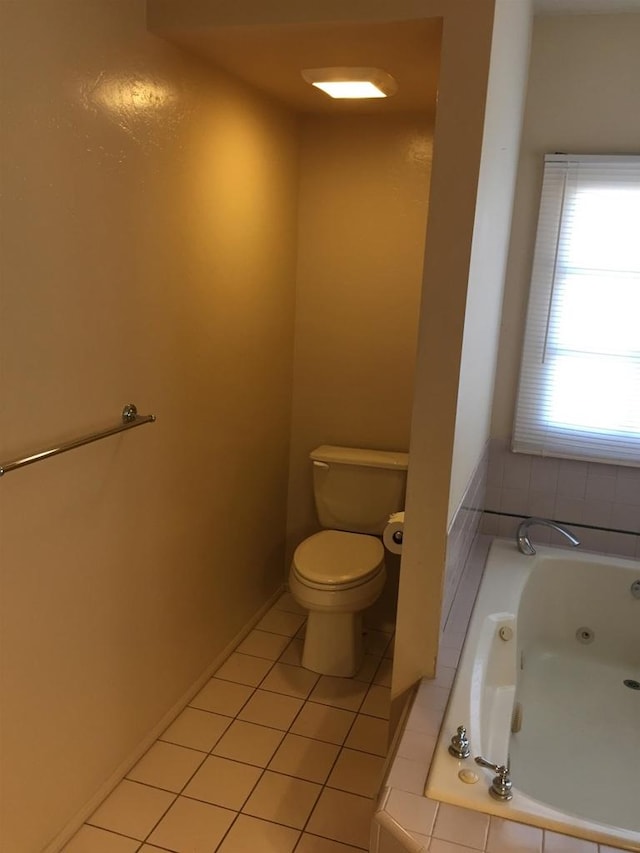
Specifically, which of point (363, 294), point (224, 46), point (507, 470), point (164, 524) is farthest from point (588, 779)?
point (224, 46)

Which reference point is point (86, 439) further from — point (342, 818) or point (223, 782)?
point (342, 818)

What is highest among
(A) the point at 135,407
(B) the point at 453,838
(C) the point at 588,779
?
(A) the point at 135,407

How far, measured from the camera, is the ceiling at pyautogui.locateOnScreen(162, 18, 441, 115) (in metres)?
1.88

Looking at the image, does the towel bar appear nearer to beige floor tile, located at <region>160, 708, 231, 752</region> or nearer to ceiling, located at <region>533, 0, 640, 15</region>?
beige floor tile, located at <region>160, 708, 231, 752</region>

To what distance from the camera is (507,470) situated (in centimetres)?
305

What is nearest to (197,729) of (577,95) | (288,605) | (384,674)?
(384,674)

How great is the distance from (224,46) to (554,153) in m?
1.35

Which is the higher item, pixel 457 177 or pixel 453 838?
pixel 457 177

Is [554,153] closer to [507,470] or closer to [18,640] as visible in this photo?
[507,470]

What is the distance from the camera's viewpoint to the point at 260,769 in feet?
7.57

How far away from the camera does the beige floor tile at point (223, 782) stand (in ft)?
7.13

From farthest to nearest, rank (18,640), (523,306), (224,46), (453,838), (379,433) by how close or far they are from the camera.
A: (379,433) → (523,306) → (224,46) → (18,640) → (453,838)

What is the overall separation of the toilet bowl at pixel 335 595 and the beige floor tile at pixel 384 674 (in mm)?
82

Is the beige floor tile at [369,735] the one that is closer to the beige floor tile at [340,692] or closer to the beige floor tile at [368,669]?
the beige floor tile at [340,692]
